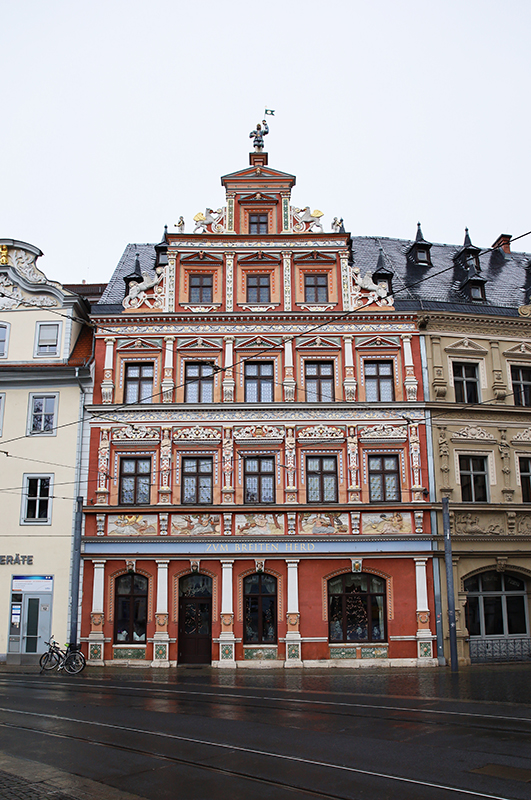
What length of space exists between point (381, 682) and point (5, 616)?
1371 cm

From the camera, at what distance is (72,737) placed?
1188 centimetres

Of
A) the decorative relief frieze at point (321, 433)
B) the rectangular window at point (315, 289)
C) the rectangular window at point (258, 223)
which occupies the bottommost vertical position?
the decorative relief frieze at point (321, 433)

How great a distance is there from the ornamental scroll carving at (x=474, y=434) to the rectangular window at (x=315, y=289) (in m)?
7.23

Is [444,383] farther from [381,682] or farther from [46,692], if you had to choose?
[46,692]

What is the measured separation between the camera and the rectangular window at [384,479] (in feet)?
86.1

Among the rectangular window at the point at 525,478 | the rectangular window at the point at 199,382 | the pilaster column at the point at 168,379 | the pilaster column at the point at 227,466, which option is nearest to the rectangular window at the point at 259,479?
the pilaster column at the point at 227,466

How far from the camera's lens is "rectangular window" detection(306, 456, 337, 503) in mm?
26203

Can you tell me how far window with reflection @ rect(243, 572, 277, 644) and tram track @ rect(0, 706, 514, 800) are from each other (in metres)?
11.9

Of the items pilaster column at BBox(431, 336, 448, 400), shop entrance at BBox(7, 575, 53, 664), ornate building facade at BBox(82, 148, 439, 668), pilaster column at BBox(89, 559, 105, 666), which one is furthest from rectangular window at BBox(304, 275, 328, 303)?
shop entrance at BBox(7, 575, 53, 664)

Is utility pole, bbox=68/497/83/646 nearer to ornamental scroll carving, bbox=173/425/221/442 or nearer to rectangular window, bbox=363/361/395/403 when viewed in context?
ornamental scroll carving, bbox=173/425/221/442

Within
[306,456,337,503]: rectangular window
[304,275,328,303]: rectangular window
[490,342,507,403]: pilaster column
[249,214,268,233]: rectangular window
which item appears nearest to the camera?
[306,456,337,503]: rectangular window

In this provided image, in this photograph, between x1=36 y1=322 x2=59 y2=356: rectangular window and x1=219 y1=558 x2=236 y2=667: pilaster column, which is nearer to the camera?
x1=219 y1=558 x2=236 y2=667: pilaster column

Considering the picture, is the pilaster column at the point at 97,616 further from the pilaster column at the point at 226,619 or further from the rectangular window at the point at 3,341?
the rectangular window at the point at 3,341

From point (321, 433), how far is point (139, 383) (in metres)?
7.21
